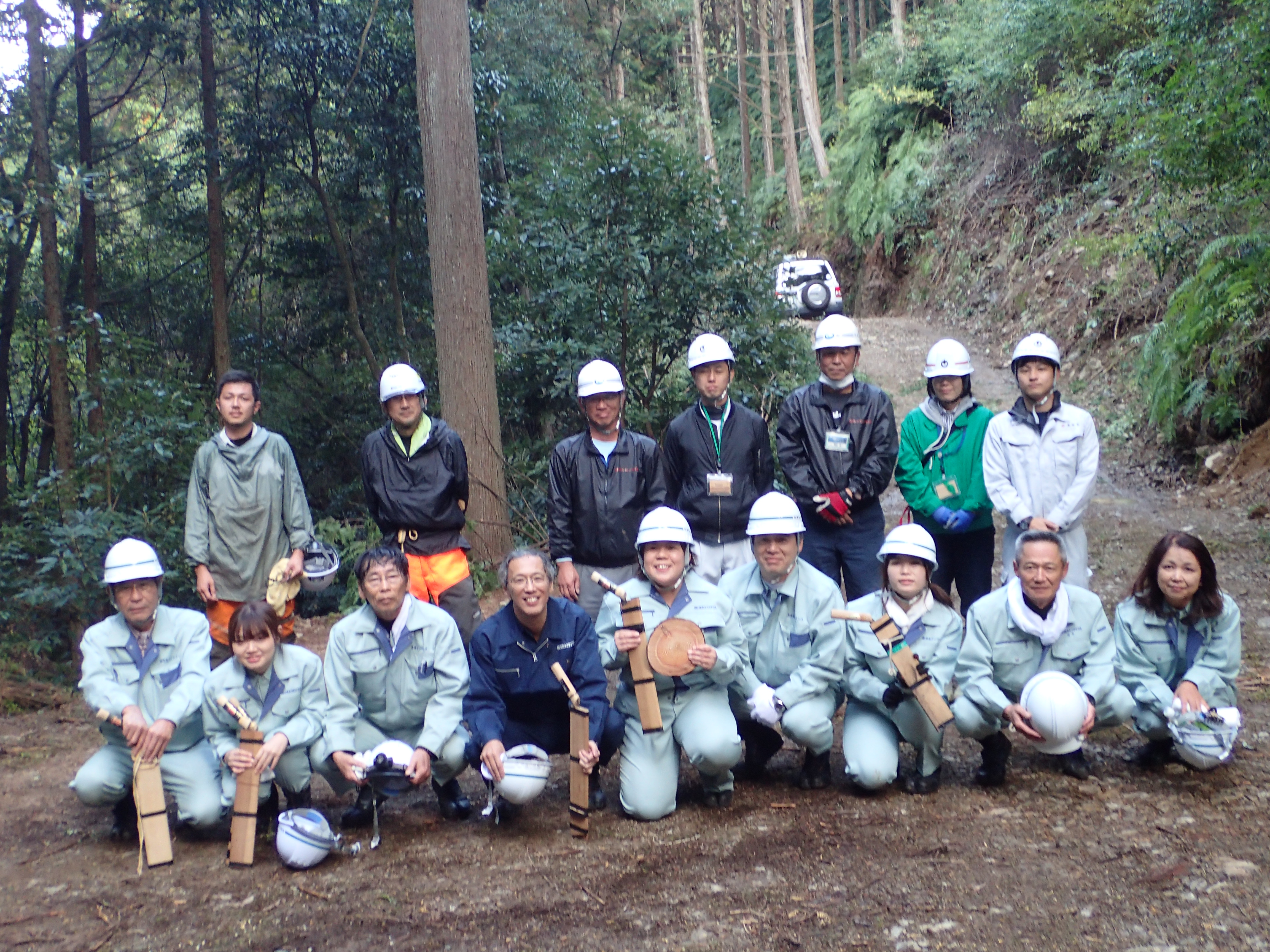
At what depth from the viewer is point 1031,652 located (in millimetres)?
4664

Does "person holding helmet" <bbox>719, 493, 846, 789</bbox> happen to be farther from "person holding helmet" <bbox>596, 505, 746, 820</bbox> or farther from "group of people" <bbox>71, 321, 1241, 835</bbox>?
"person holding helmet" <bbox>596, 505, 746, 820</bbox>

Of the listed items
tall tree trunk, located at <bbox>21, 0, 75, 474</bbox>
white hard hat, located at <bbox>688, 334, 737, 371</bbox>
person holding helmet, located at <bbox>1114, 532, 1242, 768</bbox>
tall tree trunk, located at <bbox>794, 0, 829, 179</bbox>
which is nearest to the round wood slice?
white hard hat, located at <bbox>688, 334, 737, 371</bbox>

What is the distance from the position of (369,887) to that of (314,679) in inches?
40.8

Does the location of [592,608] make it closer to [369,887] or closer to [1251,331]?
[369,887]

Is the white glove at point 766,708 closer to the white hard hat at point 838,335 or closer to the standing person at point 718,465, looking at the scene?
the standing person at point 718,465

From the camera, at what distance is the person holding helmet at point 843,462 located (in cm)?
553

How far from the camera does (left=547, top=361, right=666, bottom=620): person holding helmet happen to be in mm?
5527

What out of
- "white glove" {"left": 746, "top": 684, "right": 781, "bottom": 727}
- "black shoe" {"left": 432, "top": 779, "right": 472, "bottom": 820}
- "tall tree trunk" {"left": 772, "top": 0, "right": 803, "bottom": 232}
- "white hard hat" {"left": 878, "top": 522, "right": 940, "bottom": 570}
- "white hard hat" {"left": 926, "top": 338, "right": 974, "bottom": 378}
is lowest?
"black shoe" {"left": 432, "top": 779, "right": 472, "bottom": 820}

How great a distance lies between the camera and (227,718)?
4.52 meters

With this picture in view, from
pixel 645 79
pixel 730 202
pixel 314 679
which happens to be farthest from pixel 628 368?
pixel 645 79

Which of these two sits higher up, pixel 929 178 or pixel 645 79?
pixel 645 79

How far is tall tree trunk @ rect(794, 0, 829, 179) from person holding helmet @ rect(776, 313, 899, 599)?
2305 cm

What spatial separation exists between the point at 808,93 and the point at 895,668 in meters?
25.6

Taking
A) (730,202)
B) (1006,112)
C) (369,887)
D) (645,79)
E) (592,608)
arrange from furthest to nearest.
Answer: (645,79) < (1006,112) < (730,202) < (592,608) < (369,887)
